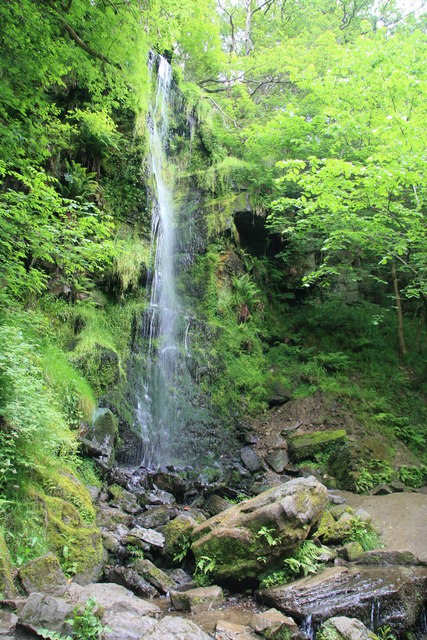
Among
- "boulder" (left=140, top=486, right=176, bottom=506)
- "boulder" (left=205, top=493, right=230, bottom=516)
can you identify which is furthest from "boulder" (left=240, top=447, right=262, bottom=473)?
"boulder" (left=140, top=486, right=176, bottom=506)

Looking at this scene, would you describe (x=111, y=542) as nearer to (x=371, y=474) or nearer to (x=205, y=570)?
(x=205, y=570)

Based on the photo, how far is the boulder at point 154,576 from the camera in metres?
4.59

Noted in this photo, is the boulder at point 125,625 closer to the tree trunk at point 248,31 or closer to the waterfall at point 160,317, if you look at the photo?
the waterfall at point 160,317

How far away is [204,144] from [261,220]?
365 cm

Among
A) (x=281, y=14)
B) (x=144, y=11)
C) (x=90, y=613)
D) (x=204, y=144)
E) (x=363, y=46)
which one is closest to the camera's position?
(x=90, y=613)

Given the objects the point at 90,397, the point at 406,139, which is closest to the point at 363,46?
the point at 406,139

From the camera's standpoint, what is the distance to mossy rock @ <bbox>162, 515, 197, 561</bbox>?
17.1 feet

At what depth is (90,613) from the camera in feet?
9.51

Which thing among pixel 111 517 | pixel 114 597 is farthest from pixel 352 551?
pixel 111 517

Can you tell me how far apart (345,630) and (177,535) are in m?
2.35

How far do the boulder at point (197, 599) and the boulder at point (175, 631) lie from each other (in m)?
0.77

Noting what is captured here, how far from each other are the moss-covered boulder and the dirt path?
1500mm

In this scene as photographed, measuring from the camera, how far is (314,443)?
365 inches

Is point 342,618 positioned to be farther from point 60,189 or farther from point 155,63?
point 155,63
